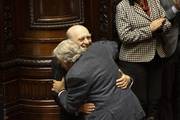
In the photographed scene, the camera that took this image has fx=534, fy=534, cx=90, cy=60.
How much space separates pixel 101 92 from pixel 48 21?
1.47 m

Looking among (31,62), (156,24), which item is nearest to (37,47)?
(31,62)

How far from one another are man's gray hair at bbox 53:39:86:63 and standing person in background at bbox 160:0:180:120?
4.45 feet

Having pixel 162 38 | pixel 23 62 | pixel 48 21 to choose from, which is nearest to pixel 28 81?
pixel 23 62

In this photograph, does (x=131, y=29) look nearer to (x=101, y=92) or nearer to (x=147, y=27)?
(x=147, y=27)

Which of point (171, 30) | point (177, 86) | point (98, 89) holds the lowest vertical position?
point (177, 86)

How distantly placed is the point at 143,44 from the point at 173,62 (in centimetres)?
47

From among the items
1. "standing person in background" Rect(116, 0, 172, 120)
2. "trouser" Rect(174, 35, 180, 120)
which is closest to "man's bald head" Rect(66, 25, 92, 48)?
"standing person in background" Rect(116, 0, 172, 120)

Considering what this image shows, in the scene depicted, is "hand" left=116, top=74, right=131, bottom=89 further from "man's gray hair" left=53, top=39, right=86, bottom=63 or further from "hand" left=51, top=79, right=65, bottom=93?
"hand" left=51, top=79, right=65, bottom=93

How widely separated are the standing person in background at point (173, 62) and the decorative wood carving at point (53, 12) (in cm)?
82

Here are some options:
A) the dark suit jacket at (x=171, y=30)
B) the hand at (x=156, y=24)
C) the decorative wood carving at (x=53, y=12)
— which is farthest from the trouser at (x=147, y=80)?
the decorative wood carving at (x=53, y=12)

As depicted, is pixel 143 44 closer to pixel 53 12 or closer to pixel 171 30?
pixel 171 30

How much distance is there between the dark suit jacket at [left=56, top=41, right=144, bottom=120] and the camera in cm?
359

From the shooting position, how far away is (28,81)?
505cm

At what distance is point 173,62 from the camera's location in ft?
16.5
